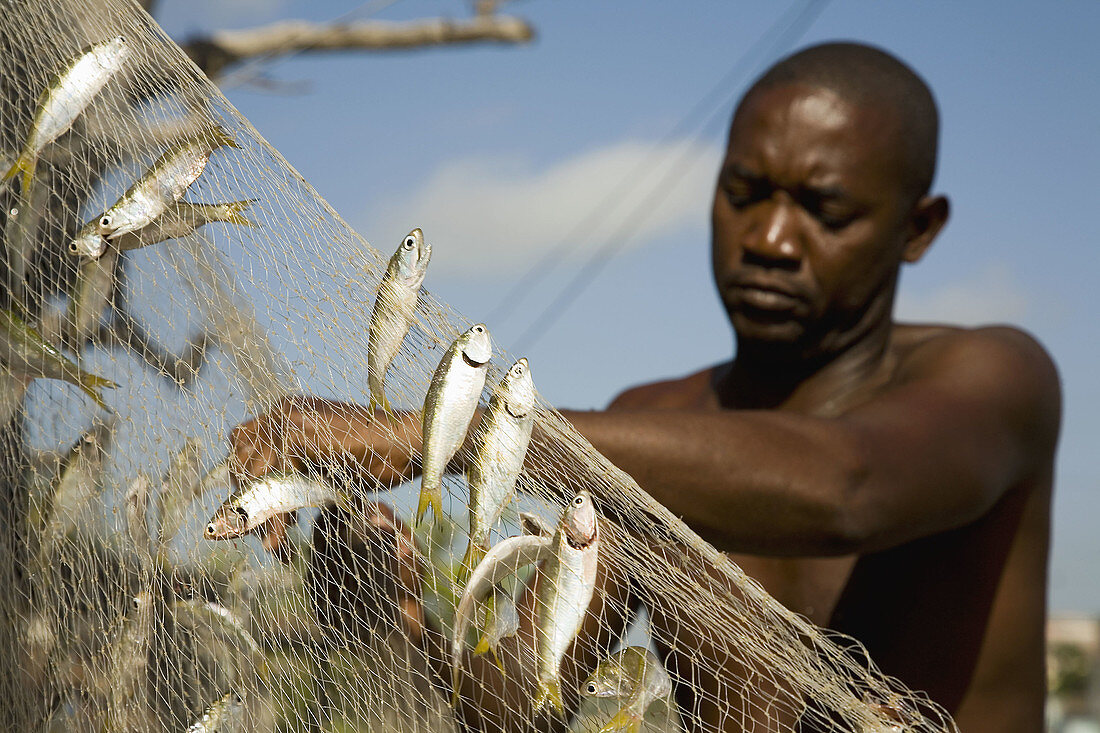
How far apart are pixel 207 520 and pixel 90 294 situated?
1.73 feet

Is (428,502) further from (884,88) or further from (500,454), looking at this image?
(884,88)

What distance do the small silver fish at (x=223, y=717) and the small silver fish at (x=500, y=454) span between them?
622 mm

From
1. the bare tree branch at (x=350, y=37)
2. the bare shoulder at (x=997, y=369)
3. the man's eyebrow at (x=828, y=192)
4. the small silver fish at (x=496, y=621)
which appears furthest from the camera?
the bare tree branch at (x=350, y=37)

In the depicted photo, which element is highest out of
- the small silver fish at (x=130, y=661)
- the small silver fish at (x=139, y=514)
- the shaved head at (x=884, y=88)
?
the shaved head at (x=884, y=88)

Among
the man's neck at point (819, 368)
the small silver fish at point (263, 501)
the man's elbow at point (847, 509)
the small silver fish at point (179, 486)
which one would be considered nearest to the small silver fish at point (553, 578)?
the small silver fish at point (263, 501)

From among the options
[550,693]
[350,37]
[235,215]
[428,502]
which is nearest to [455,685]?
[550,693]

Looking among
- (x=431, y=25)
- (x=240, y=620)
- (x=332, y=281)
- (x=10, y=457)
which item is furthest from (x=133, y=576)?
(x=431, y=25)

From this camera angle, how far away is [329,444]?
203 cm

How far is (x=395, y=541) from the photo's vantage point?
2.21 metres

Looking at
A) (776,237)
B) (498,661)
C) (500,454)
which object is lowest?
(498,661)

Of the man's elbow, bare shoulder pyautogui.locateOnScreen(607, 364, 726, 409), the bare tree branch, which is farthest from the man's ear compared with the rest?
the bare tree branch

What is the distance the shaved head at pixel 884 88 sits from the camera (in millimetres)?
2801

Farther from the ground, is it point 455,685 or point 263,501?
point 263,501

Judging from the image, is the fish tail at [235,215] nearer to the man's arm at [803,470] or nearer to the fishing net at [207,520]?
the fishing net at [207,520]
